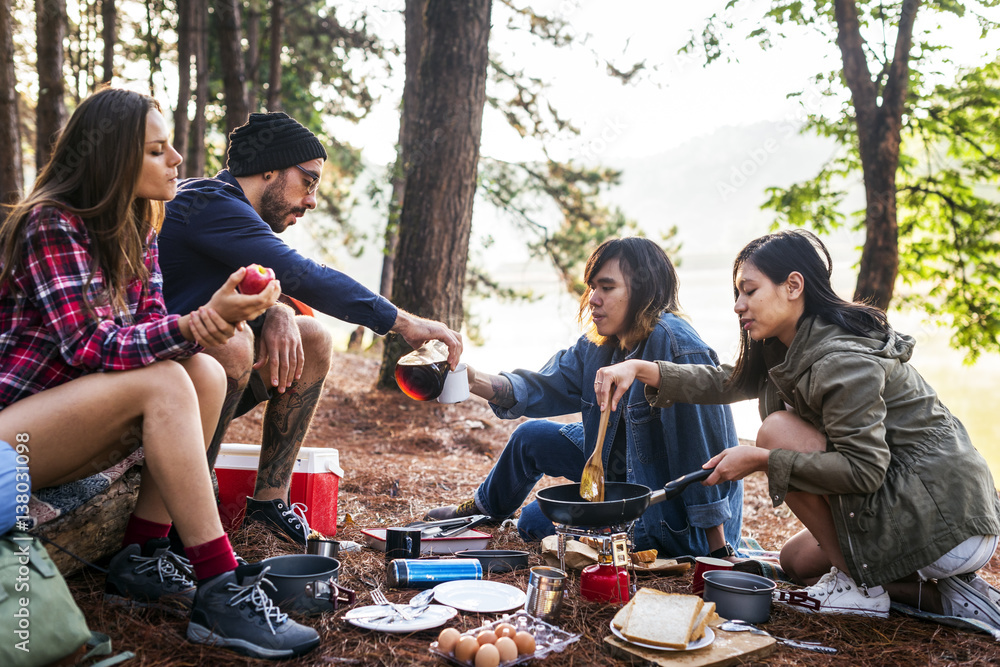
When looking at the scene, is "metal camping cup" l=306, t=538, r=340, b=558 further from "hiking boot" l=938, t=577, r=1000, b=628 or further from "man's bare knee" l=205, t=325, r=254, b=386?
"hiking boot" l=938, t=577, r=1000, b=628

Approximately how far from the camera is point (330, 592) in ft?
7.57

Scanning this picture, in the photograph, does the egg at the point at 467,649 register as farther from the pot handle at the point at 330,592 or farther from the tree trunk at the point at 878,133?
the tree trunk at the point at 878,133

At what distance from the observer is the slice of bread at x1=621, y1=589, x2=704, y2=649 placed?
2086 millimetres

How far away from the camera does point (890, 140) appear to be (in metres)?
6.73

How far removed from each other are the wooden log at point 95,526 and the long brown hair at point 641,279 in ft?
6.72

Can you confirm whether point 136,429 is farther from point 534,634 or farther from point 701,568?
point 701,568

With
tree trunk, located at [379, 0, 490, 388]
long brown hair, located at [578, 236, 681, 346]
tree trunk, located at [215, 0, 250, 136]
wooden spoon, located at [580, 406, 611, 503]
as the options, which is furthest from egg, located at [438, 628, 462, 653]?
tree trunk, located at [215, 0, 250, 136]

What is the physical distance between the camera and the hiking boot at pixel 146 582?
224 cm

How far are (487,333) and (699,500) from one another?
9.86m

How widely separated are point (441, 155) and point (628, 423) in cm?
427

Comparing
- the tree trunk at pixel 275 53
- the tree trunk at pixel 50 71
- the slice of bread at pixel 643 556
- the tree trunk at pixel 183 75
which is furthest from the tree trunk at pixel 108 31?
the slice of bread at pixel 643 556

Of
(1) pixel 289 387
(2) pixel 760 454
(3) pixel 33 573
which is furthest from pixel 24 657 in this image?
(2) pixel 760 454

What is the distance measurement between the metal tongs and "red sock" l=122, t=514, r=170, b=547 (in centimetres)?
111

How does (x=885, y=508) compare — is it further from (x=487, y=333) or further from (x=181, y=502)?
(x=487, y=333)
